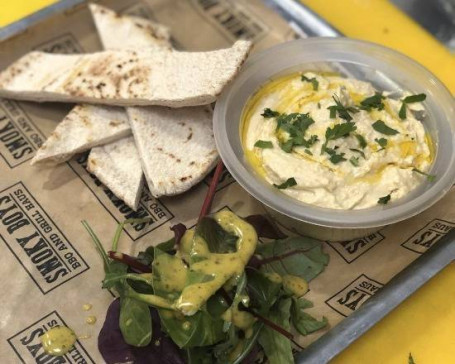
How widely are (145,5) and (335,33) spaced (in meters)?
0.90

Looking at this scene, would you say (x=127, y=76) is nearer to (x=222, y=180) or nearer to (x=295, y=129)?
(x=222, y=180)

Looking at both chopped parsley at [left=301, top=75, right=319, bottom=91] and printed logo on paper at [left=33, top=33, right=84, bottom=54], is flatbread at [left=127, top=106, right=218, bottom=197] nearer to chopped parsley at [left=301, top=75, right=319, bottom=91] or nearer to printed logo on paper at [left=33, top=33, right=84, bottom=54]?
chopped parsley at [left=301, top=75, right=319, bottom=91]

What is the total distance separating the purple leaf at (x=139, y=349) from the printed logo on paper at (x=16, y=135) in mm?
827

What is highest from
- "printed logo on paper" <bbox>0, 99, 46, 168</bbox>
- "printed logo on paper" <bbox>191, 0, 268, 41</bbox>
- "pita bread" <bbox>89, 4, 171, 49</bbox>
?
"printed logo on paper" <bbox>191, 0, 268, 41</bbox>

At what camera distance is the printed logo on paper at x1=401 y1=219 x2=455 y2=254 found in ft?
6.85

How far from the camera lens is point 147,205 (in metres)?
2.25

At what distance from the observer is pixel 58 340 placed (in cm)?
187

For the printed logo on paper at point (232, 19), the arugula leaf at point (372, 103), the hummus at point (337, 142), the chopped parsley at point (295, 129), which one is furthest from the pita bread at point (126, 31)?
the arugula leaf at point (372, 103)

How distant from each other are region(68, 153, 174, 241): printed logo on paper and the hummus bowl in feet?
1.10

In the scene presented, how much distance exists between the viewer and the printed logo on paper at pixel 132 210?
2.18m

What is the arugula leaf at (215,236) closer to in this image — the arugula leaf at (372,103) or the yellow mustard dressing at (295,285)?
the yellow mustard dressing at (295,285)

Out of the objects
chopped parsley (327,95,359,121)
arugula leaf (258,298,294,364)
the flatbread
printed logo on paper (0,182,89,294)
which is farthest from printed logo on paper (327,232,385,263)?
printed logo on paper (0,182,89,294)

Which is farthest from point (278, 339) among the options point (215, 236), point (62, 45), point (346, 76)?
point (62, 45)

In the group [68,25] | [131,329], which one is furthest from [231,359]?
[68,25]
